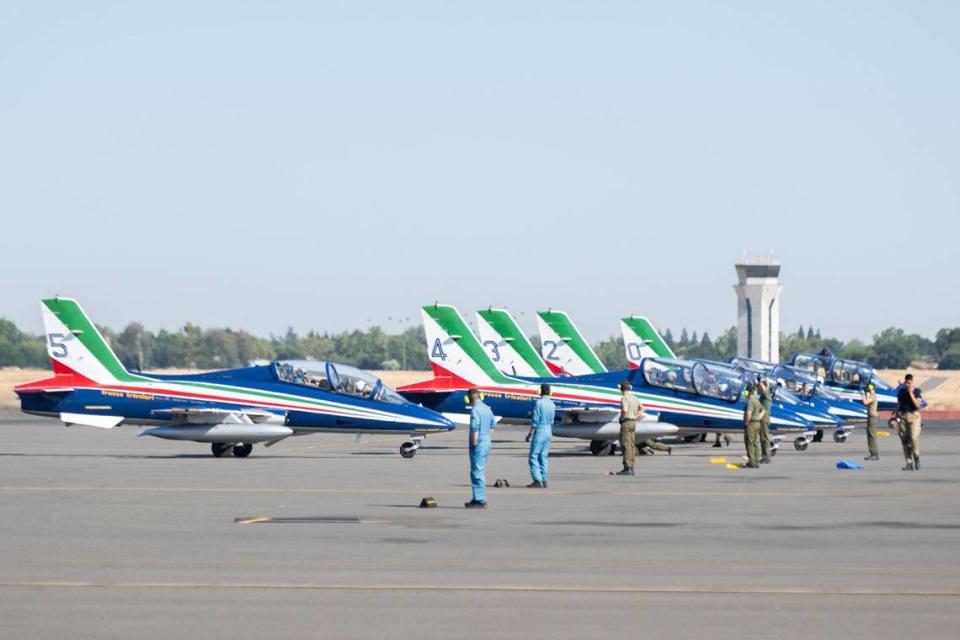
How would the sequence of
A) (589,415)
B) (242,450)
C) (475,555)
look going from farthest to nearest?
1. (589,415)
2. (242,450)
3. (475,555)

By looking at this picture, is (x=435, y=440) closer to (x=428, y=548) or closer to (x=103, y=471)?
(x=103, y=471)

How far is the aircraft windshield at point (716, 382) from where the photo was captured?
39312mm

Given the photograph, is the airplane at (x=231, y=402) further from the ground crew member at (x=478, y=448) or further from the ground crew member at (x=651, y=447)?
the ground crew member at (x=478, y=448)

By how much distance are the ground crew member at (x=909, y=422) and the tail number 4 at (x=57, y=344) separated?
18377 mm

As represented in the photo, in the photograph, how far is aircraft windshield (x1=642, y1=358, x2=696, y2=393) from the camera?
39250mm

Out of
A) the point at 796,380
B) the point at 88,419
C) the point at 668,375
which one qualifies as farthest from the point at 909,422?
the point at 88,419

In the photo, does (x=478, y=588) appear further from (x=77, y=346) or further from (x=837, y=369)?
(x=837, y=369)

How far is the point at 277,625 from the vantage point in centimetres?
1181

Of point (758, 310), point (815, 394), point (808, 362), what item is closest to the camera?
point (815, 394)

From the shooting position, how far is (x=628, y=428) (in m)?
30.5

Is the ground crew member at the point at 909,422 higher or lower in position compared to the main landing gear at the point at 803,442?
higher

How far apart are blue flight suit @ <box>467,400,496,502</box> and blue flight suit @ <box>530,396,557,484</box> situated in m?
1.91

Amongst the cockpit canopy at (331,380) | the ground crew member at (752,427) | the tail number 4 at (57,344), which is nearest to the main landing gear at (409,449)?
the cockpit canopy at (331,380)

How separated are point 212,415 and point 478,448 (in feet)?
46.3
